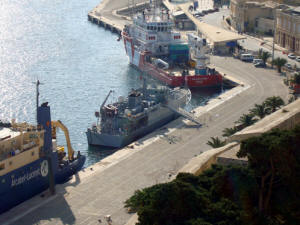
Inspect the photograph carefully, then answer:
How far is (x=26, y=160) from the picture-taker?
167ft

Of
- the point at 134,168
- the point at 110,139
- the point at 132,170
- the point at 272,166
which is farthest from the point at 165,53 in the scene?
the point at 272,166

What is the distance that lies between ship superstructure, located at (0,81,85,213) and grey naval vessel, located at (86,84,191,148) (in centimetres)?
1213

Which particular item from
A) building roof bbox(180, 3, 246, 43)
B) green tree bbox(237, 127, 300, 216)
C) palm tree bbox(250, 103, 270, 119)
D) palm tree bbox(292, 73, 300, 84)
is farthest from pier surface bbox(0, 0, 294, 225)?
building roof bbox(180, 3, 246, 43)

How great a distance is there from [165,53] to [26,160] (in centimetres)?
5309

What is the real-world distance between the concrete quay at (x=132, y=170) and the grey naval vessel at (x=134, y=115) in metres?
1.86

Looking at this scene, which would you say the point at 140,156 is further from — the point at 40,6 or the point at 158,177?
A: the point at 40,6

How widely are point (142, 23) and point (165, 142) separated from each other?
4283cm

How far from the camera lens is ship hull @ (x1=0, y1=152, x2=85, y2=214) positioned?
1941 inches

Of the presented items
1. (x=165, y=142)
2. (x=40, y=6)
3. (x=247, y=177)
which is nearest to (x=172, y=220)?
(x=247, y=177)

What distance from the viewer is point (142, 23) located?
103312mm

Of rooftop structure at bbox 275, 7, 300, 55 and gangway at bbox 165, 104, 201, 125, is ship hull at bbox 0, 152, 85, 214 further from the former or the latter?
rooftop structure at bbox 275, 7, 300, 55

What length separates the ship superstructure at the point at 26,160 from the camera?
4947cm

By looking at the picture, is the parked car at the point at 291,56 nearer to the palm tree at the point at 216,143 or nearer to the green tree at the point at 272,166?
the palm tree at the point at 216,143

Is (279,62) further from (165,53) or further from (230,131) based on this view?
(230,131)
